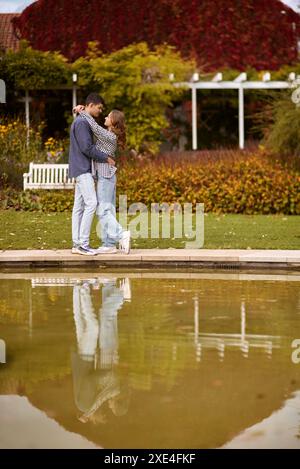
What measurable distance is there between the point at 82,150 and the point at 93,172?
1.18 ft

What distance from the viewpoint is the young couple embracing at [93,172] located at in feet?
38.7

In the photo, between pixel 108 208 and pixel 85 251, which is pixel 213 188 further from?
pixel 85 251

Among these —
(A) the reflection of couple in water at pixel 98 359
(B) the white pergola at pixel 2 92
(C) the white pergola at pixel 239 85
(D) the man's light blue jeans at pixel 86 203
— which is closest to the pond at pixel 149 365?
(A) the reflection of couple in water at pixel 98 359

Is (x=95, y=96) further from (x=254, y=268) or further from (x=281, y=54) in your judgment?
(x=281, y=54)

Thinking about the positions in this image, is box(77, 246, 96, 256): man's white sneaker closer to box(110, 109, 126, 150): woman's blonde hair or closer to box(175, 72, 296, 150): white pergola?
box(110, 109, 126, 150): woman's blonde hair

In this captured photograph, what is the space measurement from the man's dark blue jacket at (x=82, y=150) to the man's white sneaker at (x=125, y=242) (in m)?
0.90

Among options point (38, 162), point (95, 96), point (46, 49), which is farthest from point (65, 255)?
point (46, 49)

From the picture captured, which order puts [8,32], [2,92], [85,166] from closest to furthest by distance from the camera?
[85,166], [2,92], [8,32]

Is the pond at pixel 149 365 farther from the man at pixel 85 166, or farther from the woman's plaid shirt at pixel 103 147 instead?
the woman's plaid shirt at pixel 103 147

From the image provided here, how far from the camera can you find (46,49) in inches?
1125

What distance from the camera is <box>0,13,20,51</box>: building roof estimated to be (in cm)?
3070

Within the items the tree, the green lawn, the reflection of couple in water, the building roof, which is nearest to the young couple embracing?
the green lawn

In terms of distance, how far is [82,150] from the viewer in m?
11.8

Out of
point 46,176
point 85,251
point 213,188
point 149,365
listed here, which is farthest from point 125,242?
point 46,176
